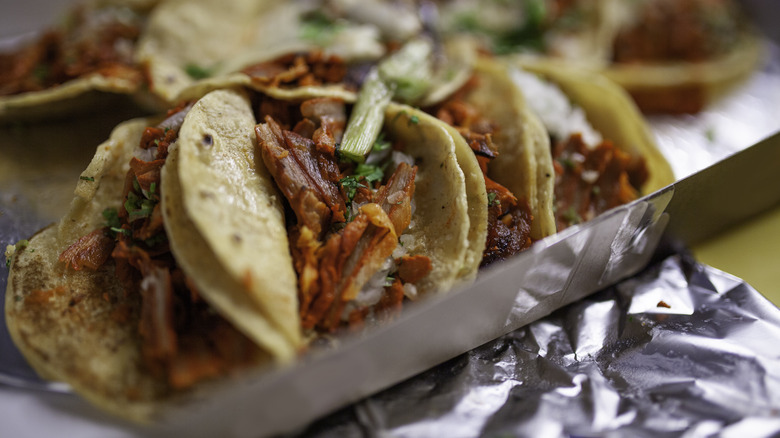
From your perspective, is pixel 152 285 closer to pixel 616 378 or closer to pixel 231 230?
pixel 231 230

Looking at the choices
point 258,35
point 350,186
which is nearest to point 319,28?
point 258,35

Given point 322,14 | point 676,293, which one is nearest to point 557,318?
point 676,293

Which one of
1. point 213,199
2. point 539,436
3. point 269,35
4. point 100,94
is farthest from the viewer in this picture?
point 269,35

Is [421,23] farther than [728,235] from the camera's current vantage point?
Yes

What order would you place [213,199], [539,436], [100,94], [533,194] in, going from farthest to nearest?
1. [100,94]
2. [533,194]
3. [539,436]
4. [213,199]

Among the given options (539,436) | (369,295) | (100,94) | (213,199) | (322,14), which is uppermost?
(322,14)

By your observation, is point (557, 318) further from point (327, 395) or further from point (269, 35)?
point (269, 35)
